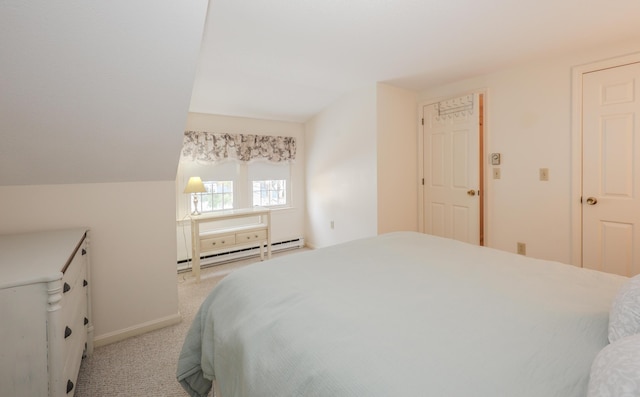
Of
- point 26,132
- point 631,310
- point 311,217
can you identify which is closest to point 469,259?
point 631,310

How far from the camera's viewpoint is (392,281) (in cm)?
127

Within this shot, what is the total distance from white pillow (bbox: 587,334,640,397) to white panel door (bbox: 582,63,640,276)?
2.45 metres

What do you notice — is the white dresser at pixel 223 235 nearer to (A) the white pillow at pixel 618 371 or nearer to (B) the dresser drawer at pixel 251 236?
(B) the dresser drawer at pixel 251 236

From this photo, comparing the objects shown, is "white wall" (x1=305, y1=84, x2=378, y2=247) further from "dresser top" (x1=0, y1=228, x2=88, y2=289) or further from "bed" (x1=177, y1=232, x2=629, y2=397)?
"dresser top" (x1=0, y1=228, x2=88, y2=289)

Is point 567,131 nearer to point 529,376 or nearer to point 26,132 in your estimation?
point 529,376

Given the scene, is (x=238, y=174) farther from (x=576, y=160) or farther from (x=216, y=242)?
(x=576, y=160)

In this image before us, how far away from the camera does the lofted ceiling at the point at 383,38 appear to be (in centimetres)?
187

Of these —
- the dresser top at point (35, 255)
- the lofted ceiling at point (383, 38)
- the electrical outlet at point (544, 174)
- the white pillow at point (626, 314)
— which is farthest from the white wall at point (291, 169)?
the white pillow at point (626, 314)

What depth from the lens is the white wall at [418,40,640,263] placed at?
8.41 ft

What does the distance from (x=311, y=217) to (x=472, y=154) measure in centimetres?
241

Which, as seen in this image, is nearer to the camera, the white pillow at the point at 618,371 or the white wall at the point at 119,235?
the white pillow at the point at 618,371

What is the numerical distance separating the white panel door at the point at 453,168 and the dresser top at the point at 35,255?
3.41 metres

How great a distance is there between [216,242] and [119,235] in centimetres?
134

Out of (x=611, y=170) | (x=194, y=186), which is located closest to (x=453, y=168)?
(x=611, y=170)
